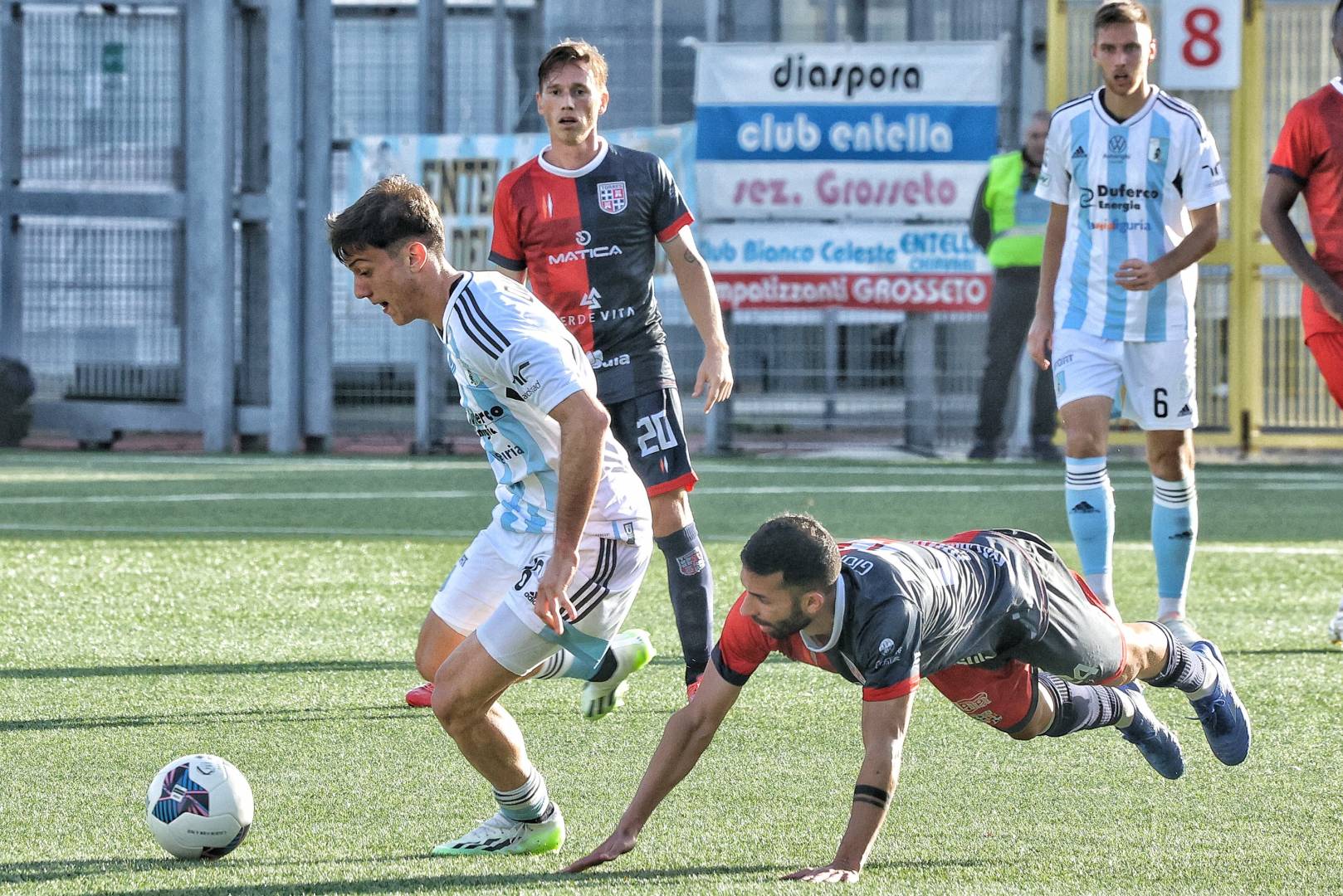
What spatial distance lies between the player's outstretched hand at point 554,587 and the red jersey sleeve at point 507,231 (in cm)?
211

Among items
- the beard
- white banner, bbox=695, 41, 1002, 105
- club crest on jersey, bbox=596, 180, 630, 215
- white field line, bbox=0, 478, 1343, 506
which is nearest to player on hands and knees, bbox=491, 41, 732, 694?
club crest on jersey, bbox=596, 180, 630, 215

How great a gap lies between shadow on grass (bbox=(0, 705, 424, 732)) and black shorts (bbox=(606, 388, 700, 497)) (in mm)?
973

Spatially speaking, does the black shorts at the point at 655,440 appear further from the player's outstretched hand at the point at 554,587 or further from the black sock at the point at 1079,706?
the player's outstretched hand at the point at 554,587

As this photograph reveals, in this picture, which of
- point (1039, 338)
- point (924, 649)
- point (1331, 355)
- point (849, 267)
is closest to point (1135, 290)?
point (1039, 338)

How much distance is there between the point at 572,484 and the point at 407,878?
815 mm

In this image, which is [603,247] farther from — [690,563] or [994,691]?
[994,691]

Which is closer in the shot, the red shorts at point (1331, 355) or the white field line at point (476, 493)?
the red shorts at point (1331, 355)

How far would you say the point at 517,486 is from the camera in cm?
369

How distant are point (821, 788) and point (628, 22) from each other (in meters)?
12.5

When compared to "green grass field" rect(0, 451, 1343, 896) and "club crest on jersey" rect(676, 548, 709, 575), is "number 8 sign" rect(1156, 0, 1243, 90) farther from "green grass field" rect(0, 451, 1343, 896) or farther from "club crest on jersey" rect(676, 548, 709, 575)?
"club crest on jersey" rect(676, 548, 709, 575)

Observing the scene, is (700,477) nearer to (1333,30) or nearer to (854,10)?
(854,10)

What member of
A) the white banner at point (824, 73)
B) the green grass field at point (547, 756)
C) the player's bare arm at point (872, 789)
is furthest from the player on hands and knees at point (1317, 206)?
the white banner at point (824, 73)

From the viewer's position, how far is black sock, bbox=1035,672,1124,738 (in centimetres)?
396

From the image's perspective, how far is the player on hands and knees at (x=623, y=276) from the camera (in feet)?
16.8
